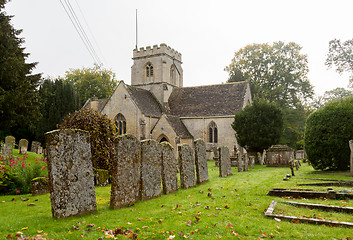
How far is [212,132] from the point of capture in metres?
31.4

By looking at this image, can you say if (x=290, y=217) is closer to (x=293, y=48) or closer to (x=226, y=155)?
(x=226, y=155)

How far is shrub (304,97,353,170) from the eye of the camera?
1369 centimetres

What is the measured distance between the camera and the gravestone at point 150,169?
8.09 meters

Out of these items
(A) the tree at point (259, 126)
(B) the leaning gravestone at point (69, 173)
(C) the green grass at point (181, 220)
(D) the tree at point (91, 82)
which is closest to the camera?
(C) the green grass at point (181, 220)

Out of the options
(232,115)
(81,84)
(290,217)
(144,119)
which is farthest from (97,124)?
(81,84)

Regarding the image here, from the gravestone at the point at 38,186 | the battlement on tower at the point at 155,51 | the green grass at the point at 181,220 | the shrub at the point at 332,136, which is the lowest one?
the green grass at the point at 181,220

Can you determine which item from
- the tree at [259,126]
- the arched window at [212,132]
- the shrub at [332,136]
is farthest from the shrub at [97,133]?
the arched window at [212,132]

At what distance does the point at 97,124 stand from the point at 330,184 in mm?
10049

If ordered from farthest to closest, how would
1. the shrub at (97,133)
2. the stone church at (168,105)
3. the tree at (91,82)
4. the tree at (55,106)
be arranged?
the tree at (91,82)
the tree at (55,106)
the stone church at (168,105)
the shrub at (97,133)

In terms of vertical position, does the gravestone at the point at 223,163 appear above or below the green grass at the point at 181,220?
above

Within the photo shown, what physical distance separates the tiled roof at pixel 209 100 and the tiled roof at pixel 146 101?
2114 millimetres

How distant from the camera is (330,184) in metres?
9.95

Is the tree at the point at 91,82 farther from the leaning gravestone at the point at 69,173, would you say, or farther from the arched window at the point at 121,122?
the leaning gravestone at the point at 69,173

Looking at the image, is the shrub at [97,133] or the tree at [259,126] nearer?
the shrub at [97,133]
